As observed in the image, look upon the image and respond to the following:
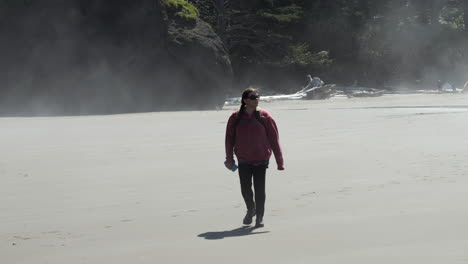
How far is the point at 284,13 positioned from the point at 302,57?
2542 millimetres

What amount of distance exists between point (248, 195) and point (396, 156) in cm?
579

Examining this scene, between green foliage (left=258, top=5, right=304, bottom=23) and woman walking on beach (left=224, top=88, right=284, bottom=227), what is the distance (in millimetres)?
32918

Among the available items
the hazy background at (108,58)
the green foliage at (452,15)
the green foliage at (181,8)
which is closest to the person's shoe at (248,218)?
the hazy background at (108,58)

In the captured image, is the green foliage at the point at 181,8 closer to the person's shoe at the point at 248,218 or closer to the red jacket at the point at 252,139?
the red jacket at the point at 252,139

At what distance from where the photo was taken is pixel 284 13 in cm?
4247

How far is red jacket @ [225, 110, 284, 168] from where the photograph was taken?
8258 mm

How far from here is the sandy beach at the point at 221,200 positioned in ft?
23.4

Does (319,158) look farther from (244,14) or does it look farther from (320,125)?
(244,14)

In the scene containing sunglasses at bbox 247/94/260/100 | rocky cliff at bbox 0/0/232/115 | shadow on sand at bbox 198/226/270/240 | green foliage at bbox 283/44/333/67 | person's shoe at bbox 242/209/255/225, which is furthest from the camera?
green foliage at bbox 283/44/333/67

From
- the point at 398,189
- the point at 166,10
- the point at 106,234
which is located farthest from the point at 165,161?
the point at 166,10

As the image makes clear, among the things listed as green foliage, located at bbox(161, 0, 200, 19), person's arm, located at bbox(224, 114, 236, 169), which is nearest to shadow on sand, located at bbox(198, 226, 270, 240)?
person's arm, located at bbox(224, 114, 236, 169)

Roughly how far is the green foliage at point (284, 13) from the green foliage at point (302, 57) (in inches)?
57.0

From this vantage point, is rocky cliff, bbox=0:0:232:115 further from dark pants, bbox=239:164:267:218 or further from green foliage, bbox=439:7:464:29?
green foliage, bbox=439:7:464:29

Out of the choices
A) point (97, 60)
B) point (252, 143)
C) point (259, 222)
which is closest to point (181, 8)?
point (97, 60)
